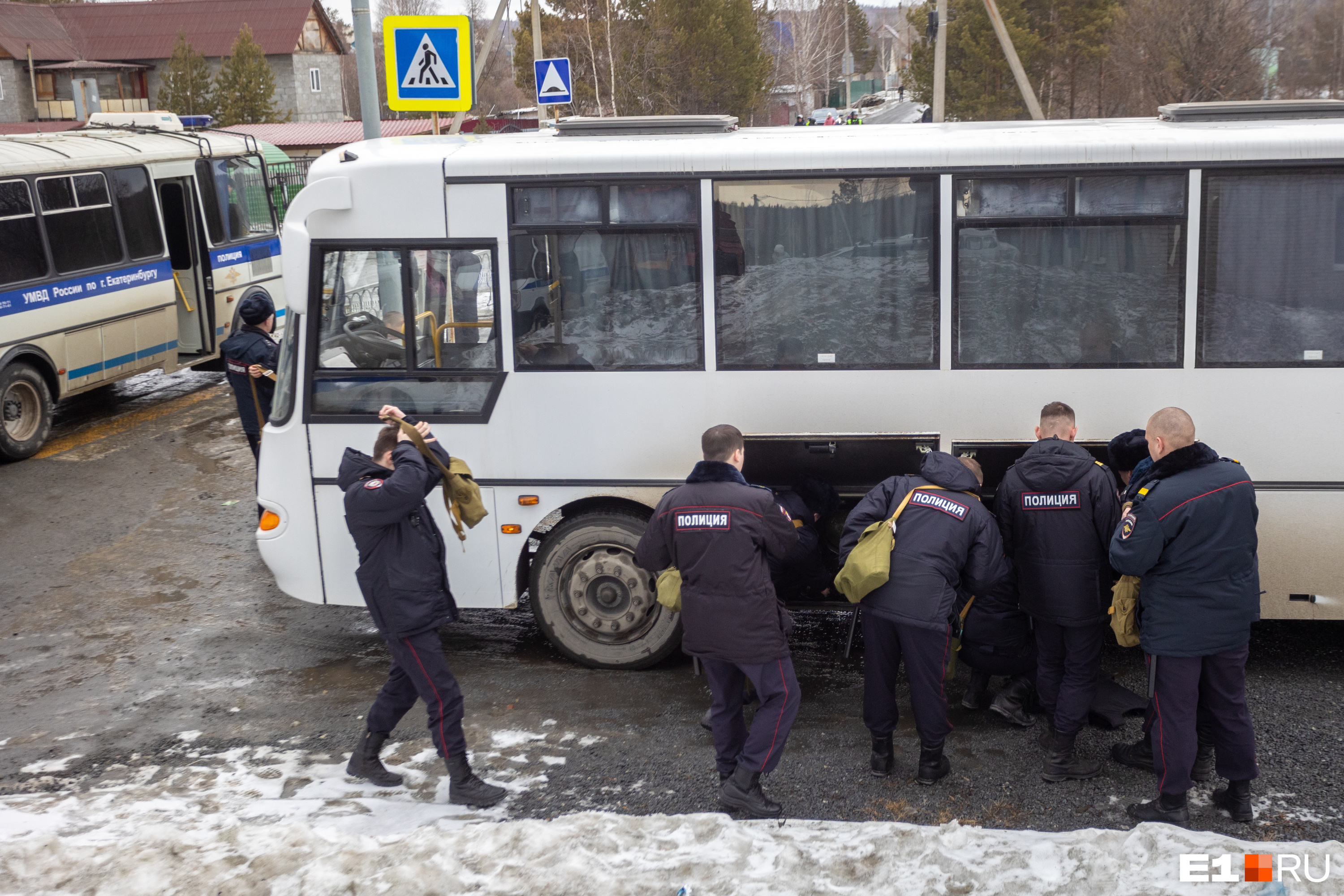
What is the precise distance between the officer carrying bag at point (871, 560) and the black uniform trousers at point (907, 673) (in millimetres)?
197

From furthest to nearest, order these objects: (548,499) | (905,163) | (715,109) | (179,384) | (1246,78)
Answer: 1. (715,109)
2. (1246,78)
3. (179,384)
4. (548,499)
5. (905,163)

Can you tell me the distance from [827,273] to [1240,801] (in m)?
3.09

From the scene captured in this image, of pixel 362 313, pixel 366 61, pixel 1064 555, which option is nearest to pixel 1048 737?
pixel 1064 555

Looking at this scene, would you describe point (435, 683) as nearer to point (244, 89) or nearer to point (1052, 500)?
point (1052, 500)

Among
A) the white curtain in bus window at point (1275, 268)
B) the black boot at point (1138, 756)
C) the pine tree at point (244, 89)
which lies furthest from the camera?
the pine tree at point (244, 89)

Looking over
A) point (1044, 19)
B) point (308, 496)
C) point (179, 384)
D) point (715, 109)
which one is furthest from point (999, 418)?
point (1044, 19)

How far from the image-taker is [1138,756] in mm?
5418

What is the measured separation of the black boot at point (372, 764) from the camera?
5438 millimetres

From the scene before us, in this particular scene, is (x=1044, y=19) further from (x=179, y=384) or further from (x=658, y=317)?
(x=658, y=317)

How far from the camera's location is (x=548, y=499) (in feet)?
21.0

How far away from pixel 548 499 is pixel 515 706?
112cm

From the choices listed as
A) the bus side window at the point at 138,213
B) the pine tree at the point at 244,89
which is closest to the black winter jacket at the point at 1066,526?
the bus side window at the point at 138,213

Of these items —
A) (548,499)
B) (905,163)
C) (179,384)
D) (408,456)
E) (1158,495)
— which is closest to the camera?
(1158,495)

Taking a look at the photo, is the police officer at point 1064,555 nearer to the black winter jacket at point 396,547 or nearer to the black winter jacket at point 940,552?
the black winter jacket at point 940,552
